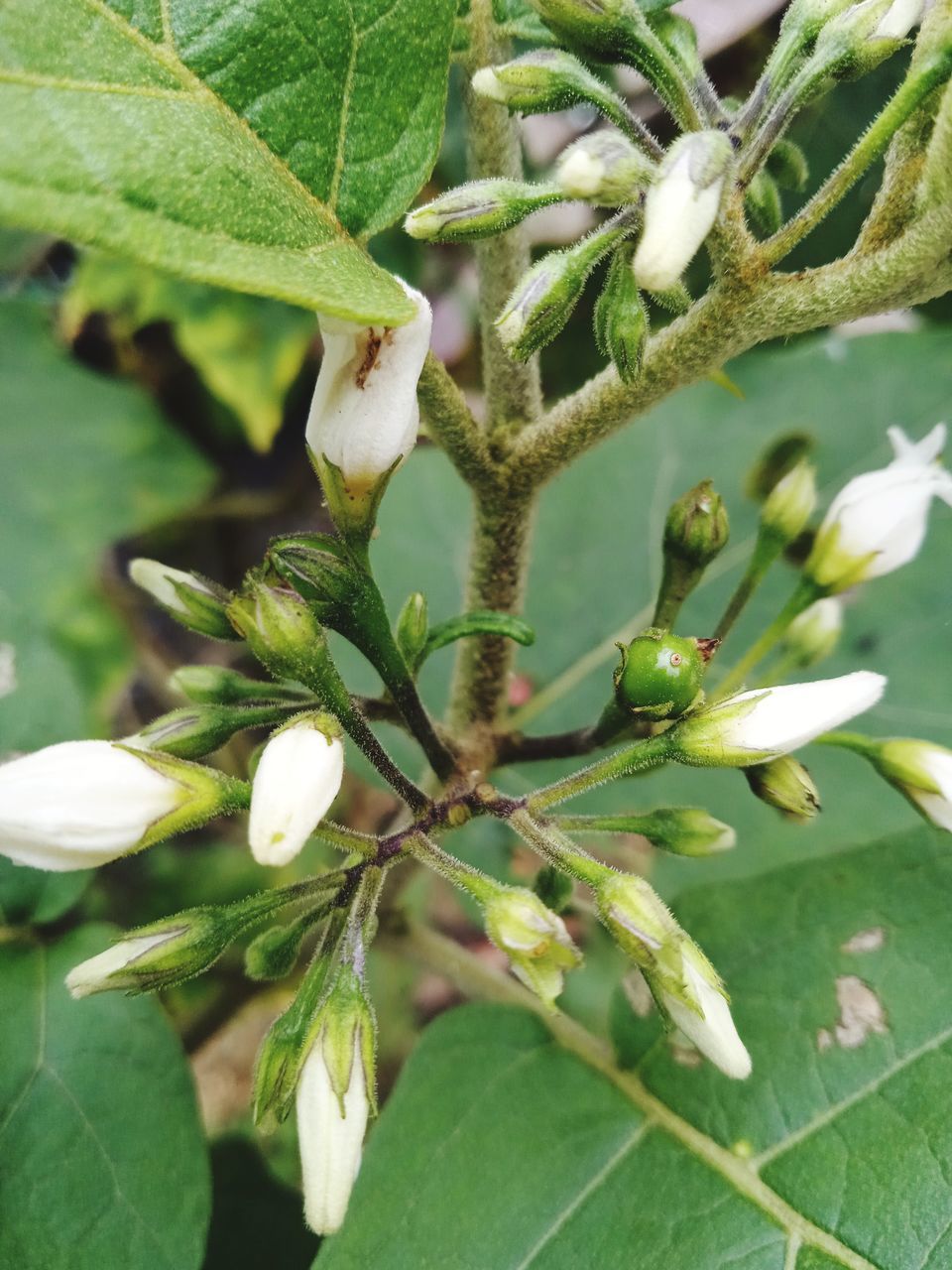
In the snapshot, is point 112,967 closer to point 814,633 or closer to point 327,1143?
point 327,1143

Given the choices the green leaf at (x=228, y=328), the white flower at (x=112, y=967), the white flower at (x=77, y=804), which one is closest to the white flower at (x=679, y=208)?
the white flower at (x=77, y=804)

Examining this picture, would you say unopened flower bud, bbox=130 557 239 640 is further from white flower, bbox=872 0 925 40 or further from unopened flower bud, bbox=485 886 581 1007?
white flower, bbox=872 0 925 40

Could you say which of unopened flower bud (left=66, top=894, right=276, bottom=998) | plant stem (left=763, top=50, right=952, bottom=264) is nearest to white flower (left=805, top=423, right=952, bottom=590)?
plant stem (left=763, top=50, right=952, bottom=264)

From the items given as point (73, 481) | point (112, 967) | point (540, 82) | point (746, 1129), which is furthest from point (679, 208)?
point (73, 481)

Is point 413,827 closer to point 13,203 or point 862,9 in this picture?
point 13,203

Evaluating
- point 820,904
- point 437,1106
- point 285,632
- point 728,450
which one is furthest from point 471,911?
point 728,450

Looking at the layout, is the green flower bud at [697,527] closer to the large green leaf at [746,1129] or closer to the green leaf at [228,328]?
the large green leaf at [746,1129]
